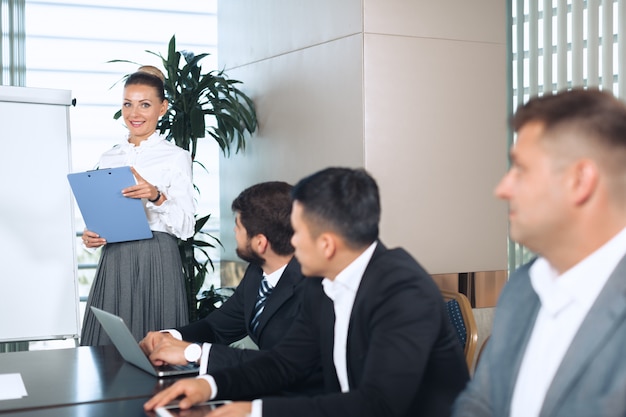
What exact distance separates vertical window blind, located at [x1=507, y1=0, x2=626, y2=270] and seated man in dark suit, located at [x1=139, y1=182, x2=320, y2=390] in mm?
1944

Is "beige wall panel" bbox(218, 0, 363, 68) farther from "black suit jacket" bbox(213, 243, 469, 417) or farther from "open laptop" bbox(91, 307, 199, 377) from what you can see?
"black suit jacket" bbox(213, 243, 469, 417)

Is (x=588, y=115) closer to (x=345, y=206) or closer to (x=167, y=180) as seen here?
(x=345, y=206)

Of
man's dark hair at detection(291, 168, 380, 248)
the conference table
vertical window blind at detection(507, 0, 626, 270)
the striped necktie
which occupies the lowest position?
the conference table

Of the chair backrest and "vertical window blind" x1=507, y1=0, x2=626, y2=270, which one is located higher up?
"vertical window blind" x1=507, y1=0, x2=626, y2=270

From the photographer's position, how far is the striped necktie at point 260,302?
9.16ft

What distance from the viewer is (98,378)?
7.50ft

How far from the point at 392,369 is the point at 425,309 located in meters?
0.17

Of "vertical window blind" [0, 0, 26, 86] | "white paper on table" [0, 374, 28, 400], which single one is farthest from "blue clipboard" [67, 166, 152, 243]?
"vertical window blind" [0, 0, 26, 86]

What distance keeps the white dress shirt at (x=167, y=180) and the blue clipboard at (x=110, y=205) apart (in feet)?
0.41

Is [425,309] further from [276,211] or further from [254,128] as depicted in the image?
[254,128]

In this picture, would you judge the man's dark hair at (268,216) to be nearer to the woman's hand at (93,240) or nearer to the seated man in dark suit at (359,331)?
the seated man in dark suit at (359,331)

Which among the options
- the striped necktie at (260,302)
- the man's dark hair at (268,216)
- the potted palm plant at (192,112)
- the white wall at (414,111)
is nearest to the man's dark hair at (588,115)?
the man's dark hair at (268,216)

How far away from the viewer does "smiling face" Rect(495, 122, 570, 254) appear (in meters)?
1.37

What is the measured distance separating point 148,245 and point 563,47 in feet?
7.59
